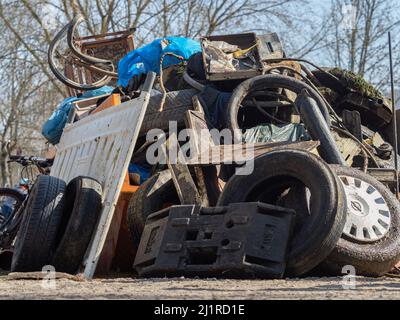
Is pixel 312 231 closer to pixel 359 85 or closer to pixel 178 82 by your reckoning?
pixel 178 82

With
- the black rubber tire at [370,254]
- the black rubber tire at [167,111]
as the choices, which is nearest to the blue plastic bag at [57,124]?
the black rubber tire at [167,111]

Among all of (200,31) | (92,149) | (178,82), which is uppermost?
(200,31)

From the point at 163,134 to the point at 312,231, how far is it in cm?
266

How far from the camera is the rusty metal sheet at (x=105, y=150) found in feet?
22.7

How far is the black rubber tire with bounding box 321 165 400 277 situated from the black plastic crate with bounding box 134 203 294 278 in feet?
1.57

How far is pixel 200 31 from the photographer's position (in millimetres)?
23750

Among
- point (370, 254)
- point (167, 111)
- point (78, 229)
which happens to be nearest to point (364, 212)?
point (370, 254)

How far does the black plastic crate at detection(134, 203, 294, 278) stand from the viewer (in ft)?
20.0

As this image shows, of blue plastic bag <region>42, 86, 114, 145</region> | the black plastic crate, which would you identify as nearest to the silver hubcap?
the black plastic crate

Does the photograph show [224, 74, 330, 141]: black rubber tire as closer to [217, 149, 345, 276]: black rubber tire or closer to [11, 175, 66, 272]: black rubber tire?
[217, 149, 345, 276]: black rubber tire

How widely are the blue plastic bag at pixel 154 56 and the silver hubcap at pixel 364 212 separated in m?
3.69

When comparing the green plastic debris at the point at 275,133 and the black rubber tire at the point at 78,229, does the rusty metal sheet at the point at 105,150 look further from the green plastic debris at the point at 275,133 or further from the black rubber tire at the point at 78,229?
the green plastic debris at the point at 275,133

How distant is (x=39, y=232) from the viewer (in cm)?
683
